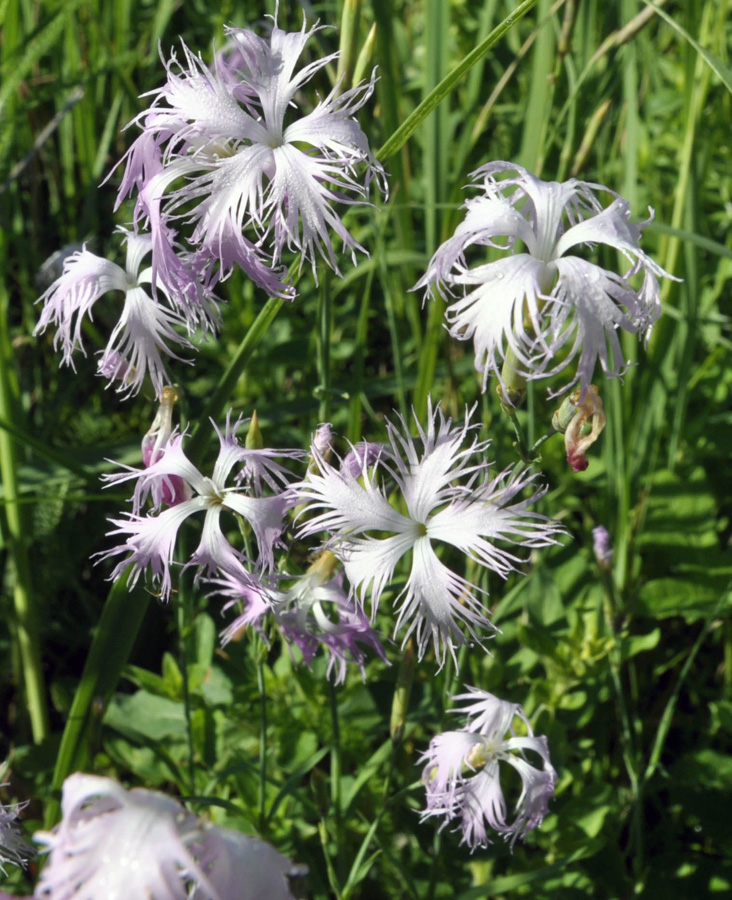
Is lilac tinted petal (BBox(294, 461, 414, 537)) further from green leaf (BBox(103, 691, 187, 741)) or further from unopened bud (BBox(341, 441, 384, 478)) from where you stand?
green leaf (BBox(103, 691, 187, 741))

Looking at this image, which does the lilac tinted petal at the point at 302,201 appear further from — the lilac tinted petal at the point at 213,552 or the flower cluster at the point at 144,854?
the flower cluster at the point at 144,854

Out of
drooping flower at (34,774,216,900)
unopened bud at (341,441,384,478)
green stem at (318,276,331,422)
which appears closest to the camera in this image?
drooping flower at (34,774,216,900)

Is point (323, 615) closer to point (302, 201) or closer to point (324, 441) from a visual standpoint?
point (324, 441)

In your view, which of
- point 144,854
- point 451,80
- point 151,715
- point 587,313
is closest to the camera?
point 144,854

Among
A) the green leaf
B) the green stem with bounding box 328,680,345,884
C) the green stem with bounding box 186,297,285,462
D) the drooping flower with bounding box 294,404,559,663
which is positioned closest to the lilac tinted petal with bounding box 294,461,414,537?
the drooping flower with bounding box 294,404,559,663

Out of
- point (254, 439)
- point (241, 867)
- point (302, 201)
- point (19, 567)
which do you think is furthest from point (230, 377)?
point (19, 567)

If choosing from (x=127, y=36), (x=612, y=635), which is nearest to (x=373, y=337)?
(x=127, y=36)
